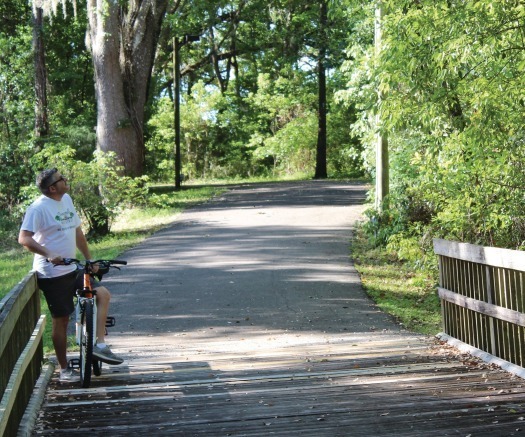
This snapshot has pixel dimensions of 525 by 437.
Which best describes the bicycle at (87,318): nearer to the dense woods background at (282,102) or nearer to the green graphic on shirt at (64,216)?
the green graphic on shirt at (64,216)

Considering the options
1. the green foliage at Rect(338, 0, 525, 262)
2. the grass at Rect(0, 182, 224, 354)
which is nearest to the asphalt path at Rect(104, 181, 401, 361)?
the grass at Rect(0, 182, 224, 354)

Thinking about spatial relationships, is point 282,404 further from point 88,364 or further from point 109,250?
point 109,250

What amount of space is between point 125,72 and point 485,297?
2184cm

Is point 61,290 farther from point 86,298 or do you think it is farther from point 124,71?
point 124,71

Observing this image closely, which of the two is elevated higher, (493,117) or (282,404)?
(493,117)

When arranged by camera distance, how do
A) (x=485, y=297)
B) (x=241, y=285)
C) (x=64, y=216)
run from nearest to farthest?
(x=64, y=216) < (x=485, y=297) < (x=241, y=285)

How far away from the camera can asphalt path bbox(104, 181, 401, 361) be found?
11023mm

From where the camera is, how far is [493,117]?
934cm

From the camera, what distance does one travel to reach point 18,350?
6191 millimetres

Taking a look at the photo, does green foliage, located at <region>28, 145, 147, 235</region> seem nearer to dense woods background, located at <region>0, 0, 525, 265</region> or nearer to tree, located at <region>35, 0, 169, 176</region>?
dense woods background, located at <region>0, 0, 525, 265</region>

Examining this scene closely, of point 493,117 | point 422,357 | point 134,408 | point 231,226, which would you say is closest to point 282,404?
point 134,408

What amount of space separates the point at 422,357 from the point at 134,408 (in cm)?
284

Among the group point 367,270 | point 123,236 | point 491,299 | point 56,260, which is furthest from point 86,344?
point 123,236

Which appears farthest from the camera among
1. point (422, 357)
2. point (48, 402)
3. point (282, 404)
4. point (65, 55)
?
point (65, 55)
